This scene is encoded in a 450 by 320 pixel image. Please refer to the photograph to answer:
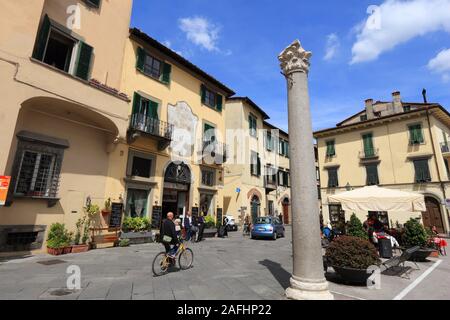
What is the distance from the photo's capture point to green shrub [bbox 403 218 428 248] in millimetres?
9227

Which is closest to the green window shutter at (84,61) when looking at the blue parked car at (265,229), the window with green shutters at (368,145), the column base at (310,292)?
the column base at (310,292)

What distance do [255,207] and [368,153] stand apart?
11926mm

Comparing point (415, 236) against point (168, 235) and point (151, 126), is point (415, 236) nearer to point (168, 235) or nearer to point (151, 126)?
point (168, 235)

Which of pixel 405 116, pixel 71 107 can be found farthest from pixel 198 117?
pixel 405 116

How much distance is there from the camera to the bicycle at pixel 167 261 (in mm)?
6557

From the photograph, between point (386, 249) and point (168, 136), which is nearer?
point (386, 249)

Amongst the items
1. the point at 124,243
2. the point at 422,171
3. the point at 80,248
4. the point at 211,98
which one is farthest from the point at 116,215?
the point at 422,171

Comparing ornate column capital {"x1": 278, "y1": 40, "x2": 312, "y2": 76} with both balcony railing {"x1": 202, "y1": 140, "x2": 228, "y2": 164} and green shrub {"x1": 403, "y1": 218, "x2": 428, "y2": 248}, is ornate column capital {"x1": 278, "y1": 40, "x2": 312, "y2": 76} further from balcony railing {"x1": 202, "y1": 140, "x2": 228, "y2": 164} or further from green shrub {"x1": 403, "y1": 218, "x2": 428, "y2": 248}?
balcony railing {"x1": 202, "y1": 140, "x2": 228, "y2": 164}

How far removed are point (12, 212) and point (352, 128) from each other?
1042 inches

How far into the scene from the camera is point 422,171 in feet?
67.1

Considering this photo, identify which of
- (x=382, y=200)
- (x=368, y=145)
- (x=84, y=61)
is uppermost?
(x=368, y=145)

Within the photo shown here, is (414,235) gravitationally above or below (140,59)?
below
